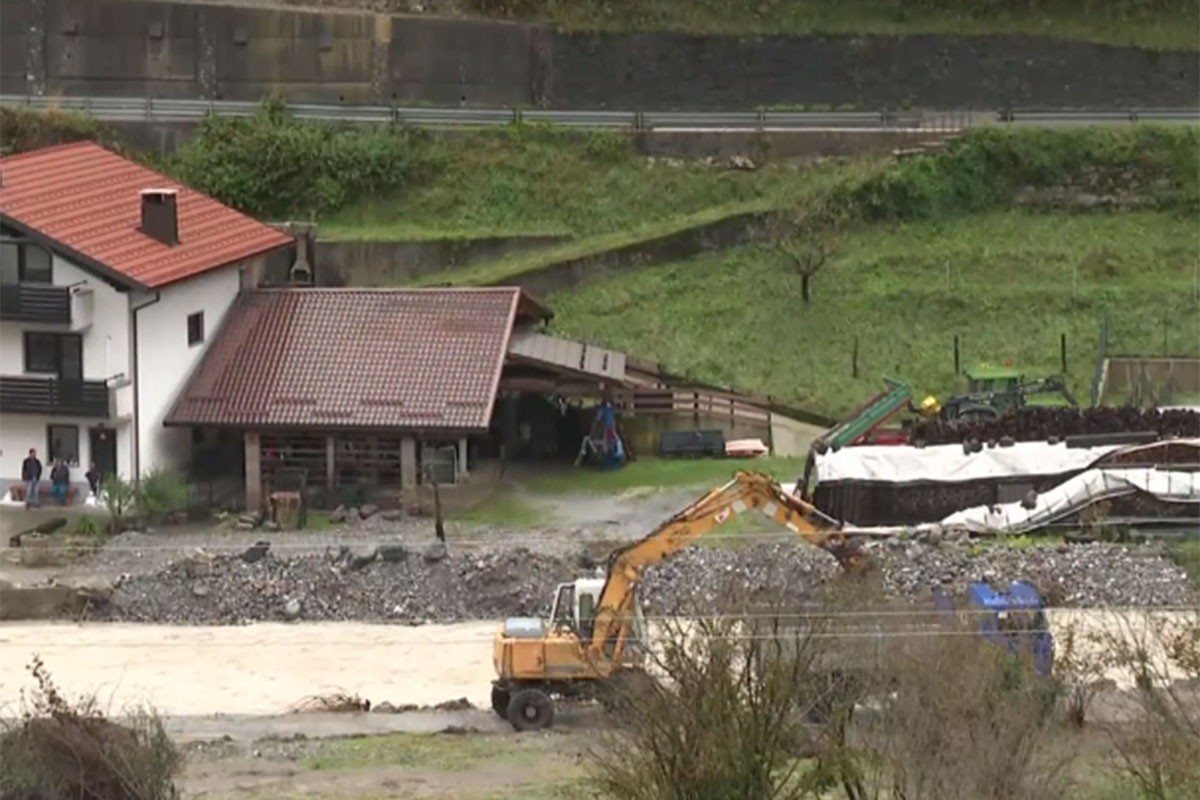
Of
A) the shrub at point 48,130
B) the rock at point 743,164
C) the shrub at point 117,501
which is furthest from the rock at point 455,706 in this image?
the shrub at point 48,130

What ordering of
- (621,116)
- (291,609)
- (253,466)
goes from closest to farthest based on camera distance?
(291,609), (253,466), (621,116)

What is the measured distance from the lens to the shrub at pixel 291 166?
52.3m

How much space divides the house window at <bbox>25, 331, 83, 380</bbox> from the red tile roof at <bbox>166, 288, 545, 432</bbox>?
71.4 inches

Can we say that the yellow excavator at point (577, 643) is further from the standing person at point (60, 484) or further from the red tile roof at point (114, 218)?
the red tile roof at point (114, 218)

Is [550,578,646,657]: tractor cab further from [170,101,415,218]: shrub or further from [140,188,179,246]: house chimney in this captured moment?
[170,101,415,218]: shrub

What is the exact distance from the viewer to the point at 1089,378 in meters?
43.2

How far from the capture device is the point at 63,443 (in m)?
38.2

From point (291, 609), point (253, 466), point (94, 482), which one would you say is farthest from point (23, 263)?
point (291, 609)

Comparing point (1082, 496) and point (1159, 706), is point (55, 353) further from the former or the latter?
point (1159, 706)

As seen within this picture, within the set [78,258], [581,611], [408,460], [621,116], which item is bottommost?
[581,611]

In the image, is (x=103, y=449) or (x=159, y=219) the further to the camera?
(x=159, y=219)

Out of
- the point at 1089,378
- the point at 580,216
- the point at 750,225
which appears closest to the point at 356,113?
the point at 580,216

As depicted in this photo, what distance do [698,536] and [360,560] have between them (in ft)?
21.6

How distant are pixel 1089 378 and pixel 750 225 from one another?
9.43 meters
